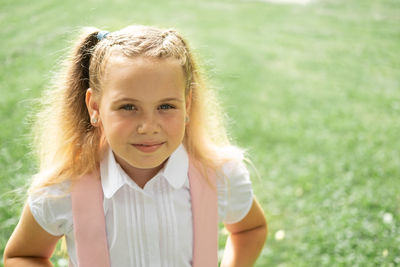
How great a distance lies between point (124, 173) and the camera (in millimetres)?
1652

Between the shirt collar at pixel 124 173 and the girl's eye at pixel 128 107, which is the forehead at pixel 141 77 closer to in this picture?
the girl's eye at pixel 128 107

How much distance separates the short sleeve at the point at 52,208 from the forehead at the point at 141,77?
1.31ft

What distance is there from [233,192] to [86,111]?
647 mm

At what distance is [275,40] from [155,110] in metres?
6.74

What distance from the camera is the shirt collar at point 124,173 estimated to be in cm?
162

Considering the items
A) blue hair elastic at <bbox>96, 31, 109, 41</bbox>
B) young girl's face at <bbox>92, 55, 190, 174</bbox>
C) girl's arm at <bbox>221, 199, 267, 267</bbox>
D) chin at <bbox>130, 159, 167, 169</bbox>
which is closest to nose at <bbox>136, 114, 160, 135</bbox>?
young girl's face at <bbox>92, 55, 190, 174</bbox>

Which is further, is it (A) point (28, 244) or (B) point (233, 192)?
(B) point (233, 192)

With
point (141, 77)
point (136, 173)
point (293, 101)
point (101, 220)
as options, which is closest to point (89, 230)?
point (101, 220)

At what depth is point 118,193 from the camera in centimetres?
165

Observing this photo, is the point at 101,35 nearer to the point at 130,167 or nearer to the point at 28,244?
the point at 130,167

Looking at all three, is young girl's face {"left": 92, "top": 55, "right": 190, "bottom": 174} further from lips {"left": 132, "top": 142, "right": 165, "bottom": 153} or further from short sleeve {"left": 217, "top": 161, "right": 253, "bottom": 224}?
short sleeve {"left": 217, "top": 161, "right": 253, "bottom": 224}

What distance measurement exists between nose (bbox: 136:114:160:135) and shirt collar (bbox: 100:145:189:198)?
220 mm

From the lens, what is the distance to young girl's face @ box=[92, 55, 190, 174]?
1.48 metres

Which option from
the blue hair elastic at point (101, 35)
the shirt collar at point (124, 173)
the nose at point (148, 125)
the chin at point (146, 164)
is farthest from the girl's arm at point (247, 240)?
the blue hair elastic at point (101, 35)
